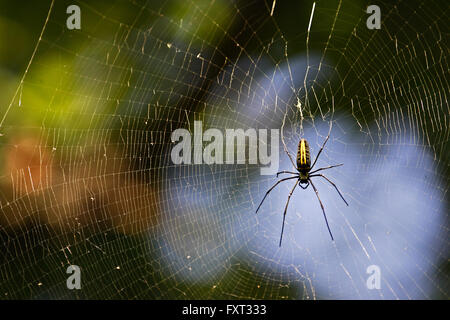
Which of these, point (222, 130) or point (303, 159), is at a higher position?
point (222, 130)

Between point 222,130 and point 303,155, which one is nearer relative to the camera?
point 303,155

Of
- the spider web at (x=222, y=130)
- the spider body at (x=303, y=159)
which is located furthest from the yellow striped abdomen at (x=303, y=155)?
the spider web at (x=222, y=130)

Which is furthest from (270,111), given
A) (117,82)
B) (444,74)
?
(444,74)

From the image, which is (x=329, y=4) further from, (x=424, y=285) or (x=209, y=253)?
(x=424, y=285)

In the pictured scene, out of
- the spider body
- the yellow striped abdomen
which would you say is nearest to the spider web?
the spider body

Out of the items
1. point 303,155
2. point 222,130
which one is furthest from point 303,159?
point 222,130

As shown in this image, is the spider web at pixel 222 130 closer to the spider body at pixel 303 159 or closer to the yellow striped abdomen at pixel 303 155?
the spider body at pixel 303 159

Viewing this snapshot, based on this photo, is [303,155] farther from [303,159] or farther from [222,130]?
[222,130]

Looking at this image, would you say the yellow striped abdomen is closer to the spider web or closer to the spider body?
the spider body
